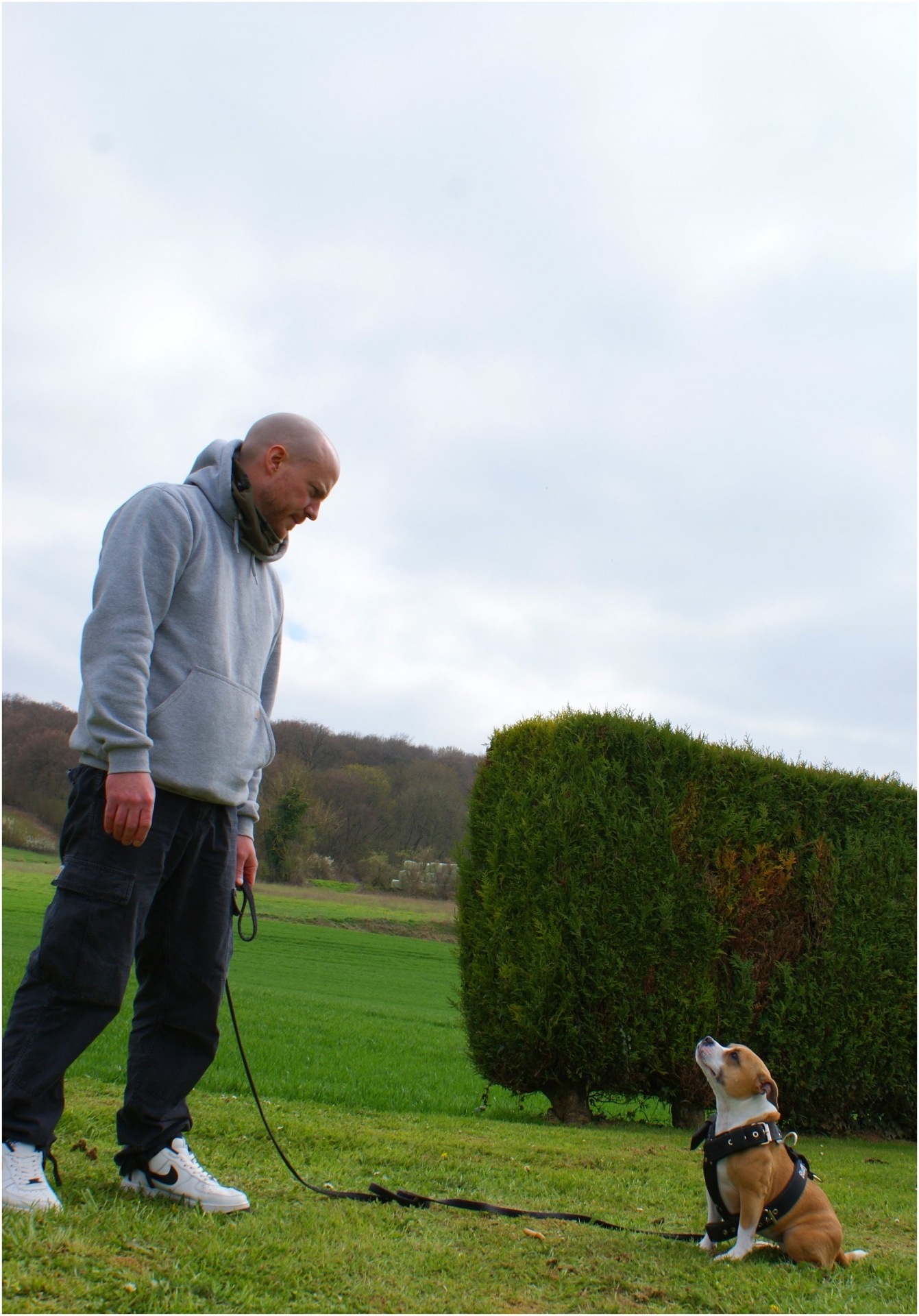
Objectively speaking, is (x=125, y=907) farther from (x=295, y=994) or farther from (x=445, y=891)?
(x=445, y=891)

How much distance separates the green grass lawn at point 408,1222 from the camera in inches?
87.7

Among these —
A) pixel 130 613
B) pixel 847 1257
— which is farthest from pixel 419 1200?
pixel 130 613

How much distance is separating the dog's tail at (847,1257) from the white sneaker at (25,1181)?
264 cm

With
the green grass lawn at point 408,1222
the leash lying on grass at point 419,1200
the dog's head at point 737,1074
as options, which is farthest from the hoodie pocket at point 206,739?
the dog's head at point 737,1074

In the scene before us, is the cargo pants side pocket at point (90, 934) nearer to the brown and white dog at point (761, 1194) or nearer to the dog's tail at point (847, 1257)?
the brown and white dog at point (761, 1194)

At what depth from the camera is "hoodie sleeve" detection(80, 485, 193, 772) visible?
2566 millimetres

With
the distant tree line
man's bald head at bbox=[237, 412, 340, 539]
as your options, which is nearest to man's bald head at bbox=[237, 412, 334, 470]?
man's bald head at bbox=[237, 412, 340, 539]

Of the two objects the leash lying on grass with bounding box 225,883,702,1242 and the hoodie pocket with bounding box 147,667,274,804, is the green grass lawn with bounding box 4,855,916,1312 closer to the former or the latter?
the leash lying on grass with bounding box 225,883,702,1242

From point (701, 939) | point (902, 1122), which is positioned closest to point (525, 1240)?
point (701, 939)

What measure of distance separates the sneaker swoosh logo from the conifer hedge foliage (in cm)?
457

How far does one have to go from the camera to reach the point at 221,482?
10.1 feet

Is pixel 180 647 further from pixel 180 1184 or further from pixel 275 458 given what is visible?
pixel 180 1184

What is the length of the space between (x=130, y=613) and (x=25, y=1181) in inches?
59.9

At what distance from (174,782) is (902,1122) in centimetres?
847
